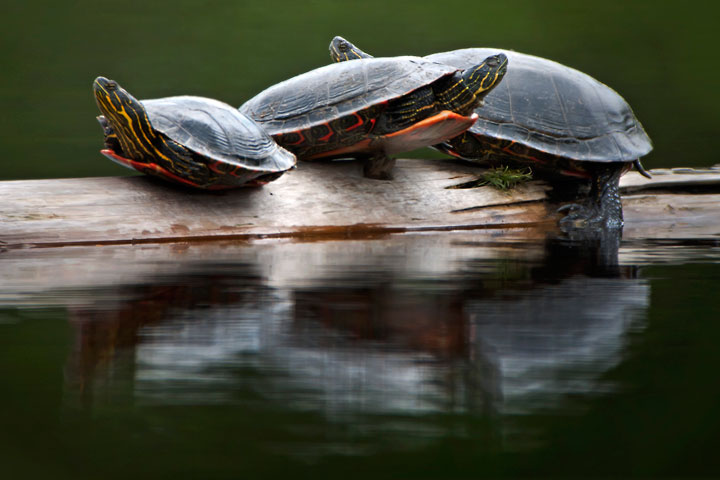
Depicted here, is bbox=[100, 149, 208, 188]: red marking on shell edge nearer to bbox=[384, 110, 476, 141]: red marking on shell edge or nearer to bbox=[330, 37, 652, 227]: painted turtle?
bbox=[384, 110, 476, 141]: red marking on shell edge

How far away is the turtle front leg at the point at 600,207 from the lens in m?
3.58

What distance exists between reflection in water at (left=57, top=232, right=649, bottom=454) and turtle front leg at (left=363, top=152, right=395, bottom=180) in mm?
1131

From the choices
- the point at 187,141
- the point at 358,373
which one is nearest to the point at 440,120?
the point at 187,141

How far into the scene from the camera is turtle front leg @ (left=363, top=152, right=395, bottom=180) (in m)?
3.41

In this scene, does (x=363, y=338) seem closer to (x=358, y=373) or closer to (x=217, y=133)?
(x=358, y=373)

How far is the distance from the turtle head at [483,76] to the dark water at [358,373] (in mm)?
1208

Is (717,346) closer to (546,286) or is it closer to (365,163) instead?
(546,286)

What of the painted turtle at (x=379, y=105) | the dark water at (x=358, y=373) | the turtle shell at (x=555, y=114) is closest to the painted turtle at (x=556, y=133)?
the turtle shell at (x=555, y=114)

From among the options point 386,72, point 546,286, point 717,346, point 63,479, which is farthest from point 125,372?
point 386,72

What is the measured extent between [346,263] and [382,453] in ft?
5.30

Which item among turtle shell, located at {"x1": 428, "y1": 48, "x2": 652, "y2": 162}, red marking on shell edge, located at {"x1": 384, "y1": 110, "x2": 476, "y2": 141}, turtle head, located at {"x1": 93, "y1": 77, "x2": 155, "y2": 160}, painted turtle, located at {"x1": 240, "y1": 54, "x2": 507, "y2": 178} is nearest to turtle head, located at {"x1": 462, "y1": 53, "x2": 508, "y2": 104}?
painted turtle, located at {"x1": 240, "y1": 54, "x2": 507, "y2": 178}

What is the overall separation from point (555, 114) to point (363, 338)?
8.45 feet

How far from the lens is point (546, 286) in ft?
6.60

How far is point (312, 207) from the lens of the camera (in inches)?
126
